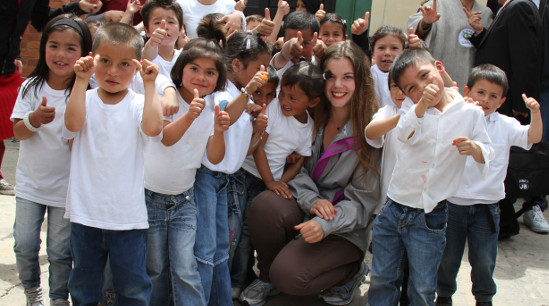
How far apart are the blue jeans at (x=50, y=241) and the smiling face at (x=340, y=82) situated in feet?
5.15

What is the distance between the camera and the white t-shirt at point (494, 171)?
293 cm

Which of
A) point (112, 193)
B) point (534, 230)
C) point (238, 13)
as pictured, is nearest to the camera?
point (112, 193)

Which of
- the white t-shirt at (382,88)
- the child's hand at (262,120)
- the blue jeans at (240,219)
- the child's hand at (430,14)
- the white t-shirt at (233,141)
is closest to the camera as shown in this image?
the white t-shirt at (233,141)

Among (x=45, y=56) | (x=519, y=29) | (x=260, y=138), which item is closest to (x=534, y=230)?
(x=519, y=29)

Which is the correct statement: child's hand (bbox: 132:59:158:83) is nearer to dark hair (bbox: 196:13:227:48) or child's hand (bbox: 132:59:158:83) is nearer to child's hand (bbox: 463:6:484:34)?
dark hair (bbox: 196:13:227:48)

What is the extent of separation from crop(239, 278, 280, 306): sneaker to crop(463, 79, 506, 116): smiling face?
1594 mm

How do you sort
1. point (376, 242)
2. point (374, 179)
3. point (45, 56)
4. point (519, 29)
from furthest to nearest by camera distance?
point (519, 29), point (374, 179), point (376, 242), point (45, 56)

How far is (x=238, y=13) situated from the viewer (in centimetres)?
372

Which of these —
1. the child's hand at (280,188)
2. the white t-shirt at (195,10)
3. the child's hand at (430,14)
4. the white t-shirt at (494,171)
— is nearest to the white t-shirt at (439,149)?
the white t-shirt at (494,171)

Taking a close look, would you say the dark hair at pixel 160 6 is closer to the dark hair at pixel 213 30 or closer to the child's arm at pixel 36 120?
the dark hair at pixel 213 30

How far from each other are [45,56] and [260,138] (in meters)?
1.18

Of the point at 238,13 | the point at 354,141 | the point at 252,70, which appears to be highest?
the point at 238,13

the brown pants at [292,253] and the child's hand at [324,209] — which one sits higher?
the child's hand at [324,209]

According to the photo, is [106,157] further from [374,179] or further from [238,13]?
Result: [238,13]
